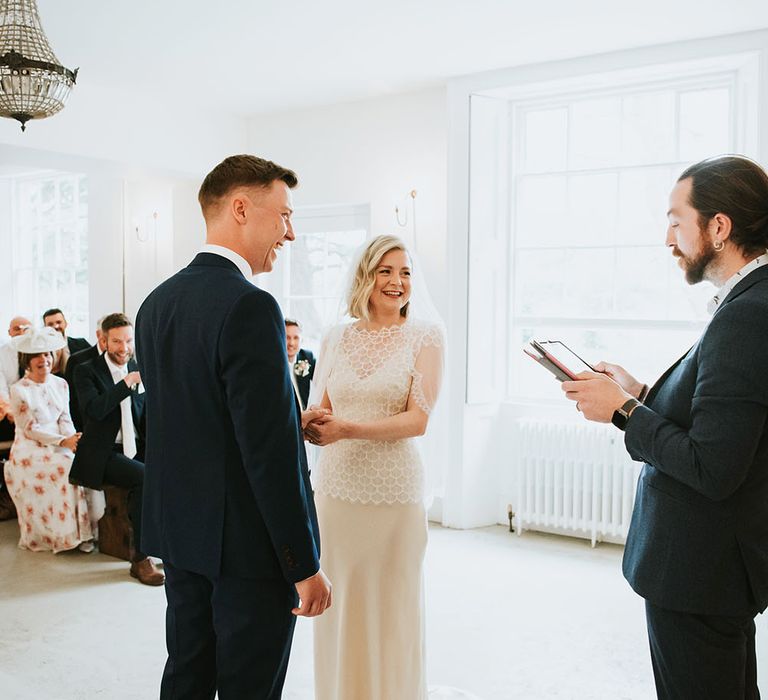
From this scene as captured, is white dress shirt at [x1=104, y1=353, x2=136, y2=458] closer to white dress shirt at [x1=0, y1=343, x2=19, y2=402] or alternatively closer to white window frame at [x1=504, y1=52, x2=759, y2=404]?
white dress shirt at [x1=0, y1=343, x2=19, y2=402]

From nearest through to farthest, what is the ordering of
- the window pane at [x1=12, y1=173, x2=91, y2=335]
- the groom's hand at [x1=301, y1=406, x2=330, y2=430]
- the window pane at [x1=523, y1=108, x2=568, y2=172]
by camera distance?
the groom's hand at [x1=301, y1=406, x2=330, y2=430], the window pane at [x1=523, y1=108, x2=568, y2=172], the window pane at [x1=12, y1=173, x2=91, y2=335]

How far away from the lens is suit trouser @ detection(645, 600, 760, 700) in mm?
1524

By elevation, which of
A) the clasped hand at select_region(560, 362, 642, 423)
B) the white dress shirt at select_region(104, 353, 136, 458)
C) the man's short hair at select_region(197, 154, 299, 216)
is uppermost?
the man's short hair at select_region(197, 154, 299, 216)

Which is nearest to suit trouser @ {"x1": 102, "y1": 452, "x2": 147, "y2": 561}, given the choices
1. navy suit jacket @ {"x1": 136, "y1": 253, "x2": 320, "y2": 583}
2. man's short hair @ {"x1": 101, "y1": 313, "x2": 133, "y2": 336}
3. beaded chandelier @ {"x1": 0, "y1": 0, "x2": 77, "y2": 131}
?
man's short hair @ {"x1": 101, "y1": 313, "x2": 133, "y2": 336}

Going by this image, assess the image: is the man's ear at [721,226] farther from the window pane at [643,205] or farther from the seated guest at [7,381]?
the seated guest at [7,381]

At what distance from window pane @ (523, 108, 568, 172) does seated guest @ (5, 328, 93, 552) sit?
3.41m

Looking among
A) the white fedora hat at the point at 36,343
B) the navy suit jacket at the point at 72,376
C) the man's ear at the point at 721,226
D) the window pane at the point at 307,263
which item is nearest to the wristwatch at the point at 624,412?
the man's ear at the point at 721,226

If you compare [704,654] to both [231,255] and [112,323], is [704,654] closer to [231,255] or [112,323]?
[231,255]

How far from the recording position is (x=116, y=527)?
4.70m

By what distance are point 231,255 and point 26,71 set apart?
1810 millimetres

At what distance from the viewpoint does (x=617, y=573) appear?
4.46 metres

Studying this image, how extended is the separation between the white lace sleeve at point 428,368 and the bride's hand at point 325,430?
0.26 meters

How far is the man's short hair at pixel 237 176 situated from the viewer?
1701 mm

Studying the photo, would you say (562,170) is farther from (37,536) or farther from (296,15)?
(37,536)
